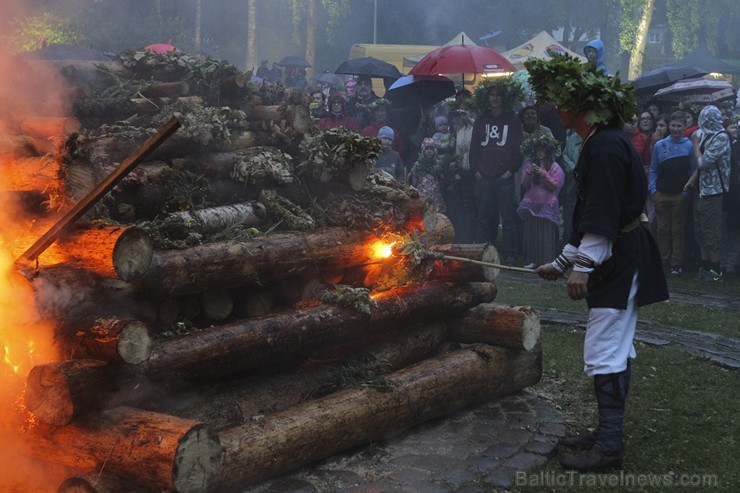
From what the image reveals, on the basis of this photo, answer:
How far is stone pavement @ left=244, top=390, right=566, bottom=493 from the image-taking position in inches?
213

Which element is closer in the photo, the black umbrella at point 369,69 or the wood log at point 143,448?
the wood log at point 143,448

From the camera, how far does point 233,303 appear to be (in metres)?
6.41

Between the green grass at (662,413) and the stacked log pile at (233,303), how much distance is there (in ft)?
2.02

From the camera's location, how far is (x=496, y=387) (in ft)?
23.2

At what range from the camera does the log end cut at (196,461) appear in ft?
15.2

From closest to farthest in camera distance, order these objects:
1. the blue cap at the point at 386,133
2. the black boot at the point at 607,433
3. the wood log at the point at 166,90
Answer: the black boot at the point at 607,433, the wood log at the point at 166,90, the blue cap at the point at 386,133

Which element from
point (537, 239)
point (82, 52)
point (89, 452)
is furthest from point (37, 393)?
point (537, 239)

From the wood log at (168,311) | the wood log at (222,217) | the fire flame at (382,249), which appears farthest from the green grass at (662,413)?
the wood log at (222,217)

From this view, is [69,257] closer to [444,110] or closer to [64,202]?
[64,202]

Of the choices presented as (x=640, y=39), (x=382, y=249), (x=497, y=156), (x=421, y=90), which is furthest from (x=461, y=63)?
(x=640, y=39)

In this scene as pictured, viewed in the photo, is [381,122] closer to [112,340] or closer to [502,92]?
[502,92]

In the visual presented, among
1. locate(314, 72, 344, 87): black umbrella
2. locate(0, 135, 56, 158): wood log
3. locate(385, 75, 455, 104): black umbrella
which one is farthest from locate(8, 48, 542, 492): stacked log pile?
locate(314, 72, 344, 87): black umbrella

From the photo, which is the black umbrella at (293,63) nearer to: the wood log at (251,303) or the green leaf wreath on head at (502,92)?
the green leaf wreath on head at (502,92)

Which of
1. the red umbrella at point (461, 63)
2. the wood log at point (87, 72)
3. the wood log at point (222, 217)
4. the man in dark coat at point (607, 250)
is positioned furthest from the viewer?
the red umbrella at point (461, 63)
